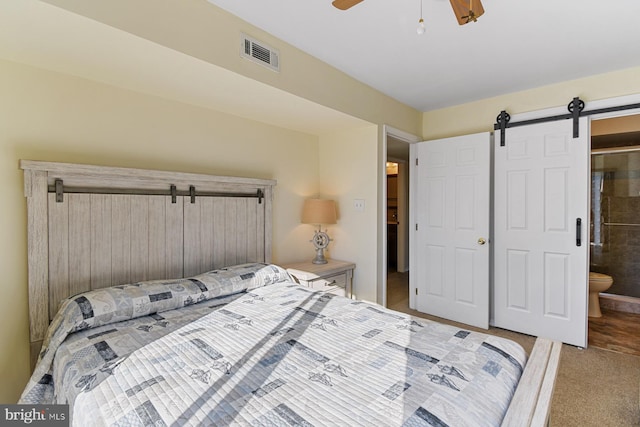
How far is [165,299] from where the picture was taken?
1812 mm

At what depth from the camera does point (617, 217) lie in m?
4.16

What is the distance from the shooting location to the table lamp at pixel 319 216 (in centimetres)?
307

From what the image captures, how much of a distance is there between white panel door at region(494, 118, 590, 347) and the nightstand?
1493mm

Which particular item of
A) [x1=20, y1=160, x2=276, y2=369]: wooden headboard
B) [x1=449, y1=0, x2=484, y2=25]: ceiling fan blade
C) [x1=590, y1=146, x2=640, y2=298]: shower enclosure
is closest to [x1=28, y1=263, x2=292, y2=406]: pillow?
[x1=20, y1=160, x2=276, y2=369]: wooden headboard

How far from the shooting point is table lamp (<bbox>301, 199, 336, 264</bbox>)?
307cm

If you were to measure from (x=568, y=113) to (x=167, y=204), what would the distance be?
338 cm

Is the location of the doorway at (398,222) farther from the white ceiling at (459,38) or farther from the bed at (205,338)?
the bed at (205,338)

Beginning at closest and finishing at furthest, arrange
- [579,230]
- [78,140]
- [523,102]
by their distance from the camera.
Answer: [78,140]
[579,230]
[523,102]

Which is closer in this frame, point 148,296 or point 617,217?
point 148,296

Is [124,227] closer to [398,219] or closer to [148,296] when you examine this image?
[148,296]

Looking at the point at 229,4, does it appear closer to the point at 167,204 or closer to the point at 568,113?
the point at 167,204

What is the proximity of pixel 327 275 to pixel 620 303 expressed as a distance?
3.62 metres

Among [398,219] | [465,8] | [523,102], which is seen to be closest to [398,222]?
[398,219]

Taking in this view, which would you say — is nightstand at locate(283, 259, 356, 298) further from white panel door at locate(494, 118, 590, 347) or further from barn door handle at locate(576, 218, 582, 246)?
barn door handle at locate(576, 218, 582, 246)
